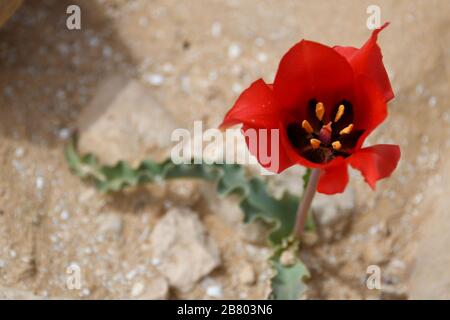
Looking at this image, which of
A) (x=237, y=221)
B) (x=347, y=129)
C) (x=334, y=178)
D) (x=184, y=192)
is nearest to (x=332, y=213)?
(x=237, y=221)

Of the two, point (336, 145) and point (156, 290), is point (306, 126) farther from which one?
point (156, 290)

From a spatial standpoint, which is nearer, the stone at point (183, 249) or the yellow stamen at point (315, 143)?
the yellow stamen at point (315, 143)

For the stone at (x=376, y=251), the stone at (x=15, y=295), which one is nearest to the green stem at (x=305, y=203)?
the stone at (x=376, y=251)

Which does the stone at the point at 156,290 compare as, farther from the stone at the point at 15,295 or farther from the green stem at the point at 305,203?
the green stem at the point at 305,203

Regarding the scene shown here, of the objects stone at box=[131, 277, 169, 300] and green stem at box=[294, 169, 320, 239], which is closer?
green stem at box=[294, 169, 320, 239]

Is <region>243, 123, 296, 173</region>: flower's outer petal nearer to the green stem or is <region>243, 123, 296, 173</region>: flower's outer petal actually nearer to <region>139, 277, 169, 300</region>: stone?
the green stem

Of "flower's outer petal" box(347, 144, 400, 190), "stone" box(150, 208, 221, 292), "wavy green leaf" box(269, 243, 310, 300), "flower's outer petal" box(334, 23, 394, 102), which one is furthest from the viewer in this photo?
"stone" box(150, 208, 221, 292)

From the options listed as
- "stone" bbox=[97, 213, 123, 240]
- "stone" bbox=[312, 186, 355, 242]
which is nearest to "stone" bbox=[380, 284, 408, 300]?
"stone" bbox=[312, 186, 355, 242]

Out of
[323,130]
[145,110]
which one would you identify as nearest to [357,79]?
[323,130]
